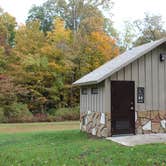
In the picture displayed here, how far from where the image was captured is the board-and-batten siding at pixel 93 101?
35.6ft

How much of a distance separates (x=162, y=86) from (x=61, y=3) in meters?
21.0

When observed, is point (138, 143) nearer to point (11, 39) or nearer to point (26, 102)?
point (26, 102)

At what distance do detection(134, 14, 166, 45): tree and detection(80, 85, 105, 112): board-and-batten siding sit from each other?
1972cm

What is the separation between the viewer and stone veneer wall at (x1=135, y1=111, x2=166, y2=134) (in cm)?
1088

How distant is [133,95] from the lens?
36.0 ft

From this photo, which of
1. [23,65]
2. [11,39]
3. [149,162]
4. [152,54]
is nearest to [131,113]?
[152,54]

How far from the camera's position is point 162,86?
11.4 m

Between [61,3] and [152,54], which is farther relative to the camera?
[61,3]

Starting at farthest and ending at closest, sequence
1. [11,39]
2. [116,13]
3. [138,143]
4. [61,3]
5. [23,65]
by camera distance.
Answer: [116,13] < [61,3] < [11,39] < [23,65] < [138,143]

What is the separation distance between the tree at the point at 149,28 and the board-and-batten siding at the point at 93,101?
19720 mm

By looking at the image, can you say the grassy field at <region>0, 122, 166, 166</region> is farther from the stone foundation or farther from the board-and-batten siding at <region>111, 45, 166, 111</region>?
the board-and-batten siding at <region>111, 45, 166, 111</region>

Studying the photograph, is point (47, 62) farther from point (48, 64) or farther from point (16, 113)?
point (16, 113)

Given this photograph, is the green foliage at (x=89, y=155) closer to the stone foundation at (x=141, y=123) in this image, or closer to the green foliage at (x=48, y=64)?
the stone foundation at (x=141, y=123)

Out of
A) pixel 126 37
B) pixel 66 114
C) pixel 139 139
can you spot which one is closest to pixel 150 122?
pixel 139 139
